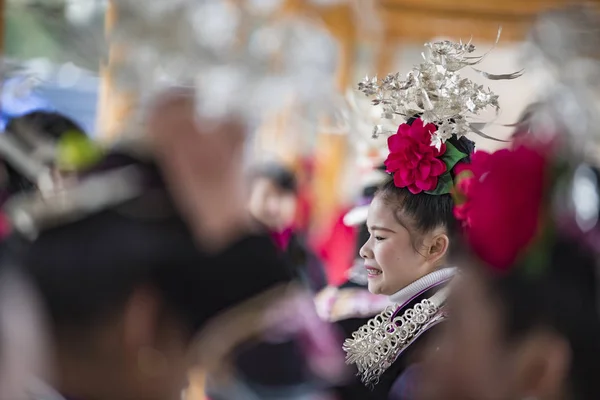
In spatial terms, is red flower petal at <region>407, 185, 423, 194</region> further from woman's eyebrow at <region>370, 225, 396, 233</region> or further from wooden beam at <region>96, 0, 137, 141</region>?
wooden beam at <region>96, 0, 137, 141</region>

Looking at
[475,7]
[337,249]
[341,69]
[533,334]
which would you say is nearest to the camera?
[533,334]

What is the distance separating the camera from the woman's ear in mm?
1611

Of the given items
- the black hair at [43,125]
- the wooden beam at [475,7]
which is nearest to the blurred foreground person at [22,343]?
the black hair at [43,125]

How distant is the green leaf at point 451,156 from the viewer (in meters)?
1.62

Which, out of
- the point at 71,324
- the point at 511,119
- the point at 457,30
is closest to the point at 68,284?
the point at 71,324

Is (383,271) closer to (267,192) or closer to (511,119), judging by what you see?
(511,119)

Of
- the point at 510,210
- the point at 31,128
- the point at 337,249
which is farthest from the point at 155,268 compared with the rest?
the point at 337,249

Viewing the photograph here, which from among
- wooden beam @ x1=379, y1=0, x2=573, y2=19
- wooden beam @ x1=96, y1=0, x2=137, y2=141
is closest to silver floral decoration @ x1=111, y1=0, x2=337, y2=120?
wooden beam @ x1=96, y1=0, x2=137, y2=141

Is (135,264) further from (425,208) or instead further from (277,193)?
(277,193)

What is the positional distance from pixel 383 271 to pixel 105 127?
0.59 m

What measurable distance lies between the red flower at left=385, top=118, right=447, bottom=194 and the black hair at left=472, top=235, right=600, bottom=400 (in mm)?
687

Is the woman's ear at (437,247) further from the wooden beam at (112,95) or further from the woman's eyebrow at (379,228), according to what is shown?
the wooden beam at (112,95)

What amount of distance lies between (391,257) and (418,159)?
17 centimetres

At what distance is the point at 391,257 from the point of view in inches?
63.2
